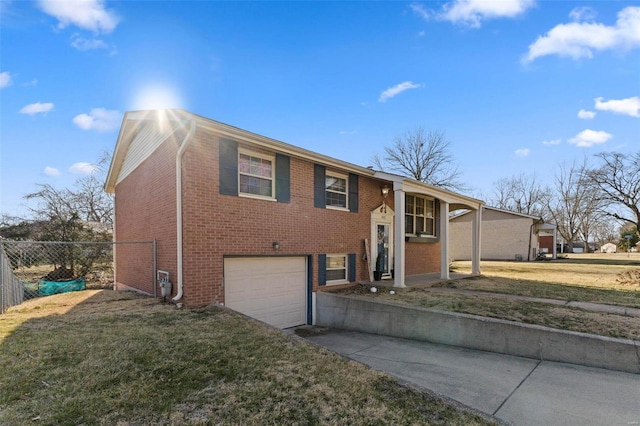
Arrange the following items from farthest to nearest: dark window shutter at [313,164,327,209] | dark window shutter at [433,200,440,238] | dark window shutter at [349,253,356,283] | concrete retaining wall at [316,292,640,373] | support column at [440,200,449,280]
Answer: dark window shutter at [433,200,440,238]
support column at [440,200,449,280]
dark window shutter at [349,253,356,283]
dark window shutter at [313,164,327,209]
concrete retaining wall at [316,292,640,373]

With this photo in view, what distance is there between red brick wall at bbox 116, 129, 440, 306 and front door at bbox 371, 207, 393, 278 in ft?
1.28

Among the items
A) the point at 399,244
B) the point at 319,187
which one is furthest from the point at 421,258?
the point at 319,187

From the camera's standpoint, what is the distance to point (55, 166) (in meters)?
18.9

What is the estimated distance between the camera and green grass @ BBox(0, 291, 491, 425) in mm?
2822

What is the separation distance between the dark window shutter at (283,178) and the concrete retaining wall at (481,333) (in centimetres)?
312

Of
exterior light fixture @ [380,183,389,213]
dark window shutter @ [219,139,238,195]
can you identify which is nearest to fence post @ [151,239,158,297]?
dark window shutter @ [219,139,238,195]

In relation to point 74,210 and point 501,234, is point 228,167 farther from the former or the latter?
point 501,234

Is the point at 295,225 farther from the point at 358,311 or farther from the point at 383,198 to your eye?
the point at 383,198

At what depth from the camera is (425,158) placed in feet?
94.1

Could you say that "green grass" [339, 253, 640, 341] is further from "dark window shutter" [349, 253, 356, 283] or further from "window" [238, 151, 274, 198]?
"window" [238, 151, 274, 198]

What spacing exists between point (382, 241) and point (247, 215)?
5899 mm

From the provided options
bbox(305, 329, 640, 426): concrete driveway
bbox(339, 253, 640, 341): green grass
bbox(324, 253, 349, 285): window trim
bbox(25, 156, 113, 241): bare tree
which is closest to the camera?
bbox(305, 329, 640, 426): concrete driveway

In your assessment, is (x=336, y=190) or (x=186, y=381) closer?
(x=186, y=381)

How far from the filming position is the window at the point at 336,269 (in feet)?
33.2
